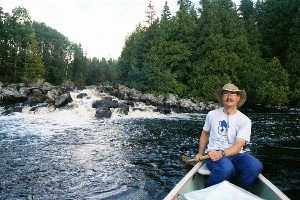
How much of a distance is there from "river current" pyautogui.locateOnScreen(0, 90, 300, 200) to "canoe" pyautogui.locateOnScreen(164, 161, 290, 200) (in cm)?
164

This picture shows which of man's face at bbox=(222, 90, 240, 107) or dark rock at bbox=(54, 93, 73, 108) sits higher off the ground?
man's face at bbox=(222, 90, 240, 107)

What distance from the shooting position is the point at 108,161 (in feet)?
31.8

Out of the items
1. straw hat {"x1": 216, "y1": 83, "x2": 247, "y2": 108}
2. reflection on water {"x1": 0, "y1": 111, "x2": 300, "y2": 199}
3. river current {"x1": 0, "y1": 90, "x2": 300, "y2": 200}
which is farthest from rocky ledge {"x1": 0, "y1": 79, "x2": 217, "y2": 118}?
straw hat {"x1": 216, "y1": 83, "x2": 247, "y2": 108}

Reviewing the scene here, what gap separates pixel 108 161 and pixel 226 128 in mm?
5396

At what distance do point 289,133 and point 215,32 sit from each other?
98.6 feet

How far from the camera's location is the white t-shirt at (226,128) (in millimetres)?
5145

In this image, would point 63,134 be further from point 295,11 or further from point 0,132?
point 295,11

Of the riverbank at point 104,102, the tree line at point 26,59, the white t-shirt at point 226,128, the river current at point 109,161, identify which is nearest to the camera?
the white t-shirt at point 226,128

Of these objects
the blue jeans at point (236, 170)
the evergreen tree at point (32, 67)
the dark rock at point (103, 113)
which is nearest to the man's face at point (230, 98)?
the blue jeans at point (236, 170)

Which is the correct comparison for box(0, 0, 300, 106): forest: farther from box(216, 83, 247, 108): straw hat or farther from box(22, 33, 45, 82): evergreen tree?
box(216, 83, 247, 108): straw hat

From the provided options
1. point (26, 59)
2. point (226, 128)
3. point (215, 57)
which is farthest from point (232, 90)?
point (26, 59)

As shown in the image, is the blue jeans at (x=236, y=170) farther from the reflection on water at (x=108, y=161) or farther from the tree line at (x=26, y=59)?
the tree line at (x=26, y=59)

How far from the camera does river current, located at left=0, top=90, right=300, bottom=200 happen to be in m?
7.00

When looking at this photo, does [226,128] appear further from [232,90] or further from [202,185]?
[202,185]
